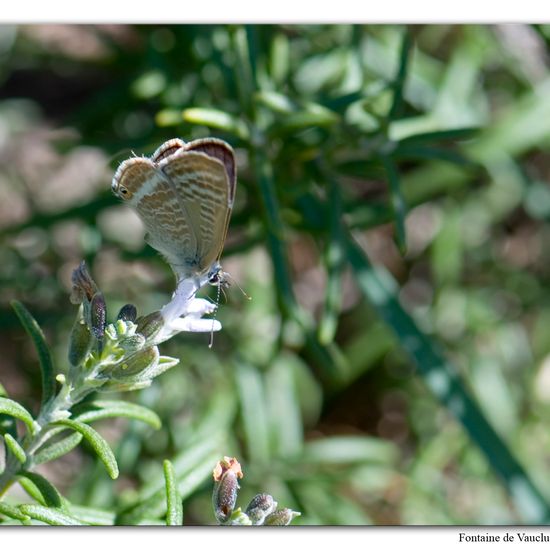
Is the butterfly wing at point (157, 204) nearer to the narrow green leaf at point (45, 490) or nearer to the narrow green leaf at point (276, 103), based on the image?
the narrow green leaf at point (45, 490)

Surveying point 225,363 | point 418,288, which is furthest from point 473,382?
point 225,363

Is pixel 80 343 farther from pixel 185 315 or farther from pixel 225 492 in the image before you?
pixel 225 492

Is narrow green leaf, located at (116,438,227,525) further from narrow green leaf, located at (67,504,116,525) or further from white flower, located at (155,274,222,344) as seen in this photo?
white flower, located at (155,274,222,344)

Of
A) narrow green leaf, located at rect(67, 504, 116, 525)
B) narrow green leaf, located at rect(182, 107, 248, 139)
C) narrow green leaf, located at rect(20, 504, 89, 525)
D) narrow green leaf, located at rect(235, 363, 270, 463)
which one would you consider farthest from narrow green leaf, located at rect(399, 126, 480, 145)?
narrow green leaf, located at rect(20, 504, 89, 525)

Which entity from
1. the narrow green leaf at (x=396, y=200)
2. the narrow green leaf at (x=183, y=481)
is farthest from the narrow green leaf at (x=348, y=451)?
the narrow green leaf at (x=396, y=200)

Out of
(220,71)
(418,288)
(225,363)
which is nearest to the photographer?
(220,71)

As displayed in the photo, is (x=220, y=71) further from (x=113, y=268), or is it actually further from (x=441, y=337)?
(x=441, y=337)

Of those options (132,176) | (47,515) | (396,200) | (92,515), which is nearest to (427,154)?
(396,200)
